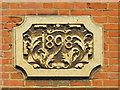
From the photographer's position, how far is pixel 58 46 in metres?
3.18

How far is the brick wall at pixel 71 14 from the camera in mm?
3197

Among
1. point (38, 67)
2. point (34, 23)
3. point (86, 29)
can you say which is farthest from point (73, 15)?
point (38, 67)

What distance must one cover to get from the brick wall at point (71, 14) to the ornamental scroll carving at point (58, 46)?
0.14 m

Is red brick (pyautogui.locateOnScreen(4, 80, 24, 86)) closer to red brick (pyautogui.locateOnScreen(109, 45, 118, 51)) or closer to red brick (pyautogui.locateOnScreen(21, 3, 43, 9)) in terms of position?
red brick (pyautogui.locateOnScreen(21, 3, 43, 9))

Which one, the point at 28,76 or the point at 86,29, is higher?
the point at 86,29

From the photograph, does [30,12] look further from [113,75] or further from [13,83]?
[113,75]

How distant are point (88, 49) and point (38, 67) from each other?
524 millimetres

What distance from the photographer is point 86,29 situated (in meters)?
3.17

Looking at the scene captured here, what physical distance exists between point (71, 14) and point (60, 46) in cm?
34

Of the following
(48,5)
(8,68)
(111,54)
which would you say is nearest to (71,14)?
(48,5)

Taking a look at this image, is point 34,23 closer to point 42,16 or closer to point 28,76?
point 42,16

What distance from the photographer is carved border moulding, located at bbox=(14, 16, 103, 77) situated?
125 inches

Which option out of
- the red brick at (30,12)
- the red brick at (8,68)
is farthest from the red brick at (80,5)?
the red brick at (8,68)

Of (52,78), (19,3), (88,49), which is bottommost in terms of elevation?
(52,78)
